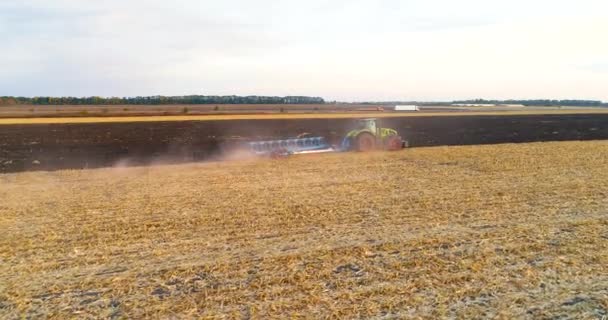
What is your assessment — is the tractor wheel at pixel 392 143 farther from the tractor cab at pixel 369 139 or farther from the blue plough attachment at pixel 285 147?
the blue plough attachment at pixel 285 147

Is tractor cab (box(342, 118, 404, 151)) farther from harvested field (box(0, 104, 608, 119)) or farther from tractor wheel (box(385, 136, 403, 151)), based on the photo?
harvested field (box(0, 104, 608, 119))

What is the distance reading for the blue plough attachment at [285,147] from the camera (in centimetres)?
1717

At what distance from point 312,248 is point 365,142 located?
12.4 meters

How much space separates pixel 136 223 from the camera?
8039 millimetres

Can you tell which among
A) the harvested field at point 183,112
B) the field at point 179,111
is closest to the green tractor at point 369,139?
the harvested field at point 183,112

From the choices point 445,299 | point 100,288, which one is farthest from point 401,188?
point 100,288

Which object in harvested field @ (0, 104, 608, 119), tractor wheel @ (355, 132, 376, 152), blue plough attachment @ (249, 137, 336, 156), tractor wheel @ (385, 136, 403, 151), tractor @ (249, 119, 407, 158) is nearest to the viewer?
blue plough attachment @ (249, 137, 336, 156)

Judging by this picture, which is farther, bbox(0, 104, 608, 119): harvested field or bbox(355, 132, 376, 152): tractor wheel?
bbox(0, 104, 608, 119): harvested field

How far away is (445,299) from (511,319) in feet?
2.21

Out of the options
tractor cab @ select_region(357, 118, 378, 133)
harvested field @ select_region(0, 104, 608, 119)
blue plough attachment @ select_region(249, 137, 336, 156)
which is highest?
harvested field @ select_region(0, 104, 608, 119)

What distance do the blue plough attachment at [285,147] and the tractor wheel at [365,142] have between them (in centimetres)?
108

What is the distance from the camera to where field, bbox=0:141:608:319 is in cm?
484

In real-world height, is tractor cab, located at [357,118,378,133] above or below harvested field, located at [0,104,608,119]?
below

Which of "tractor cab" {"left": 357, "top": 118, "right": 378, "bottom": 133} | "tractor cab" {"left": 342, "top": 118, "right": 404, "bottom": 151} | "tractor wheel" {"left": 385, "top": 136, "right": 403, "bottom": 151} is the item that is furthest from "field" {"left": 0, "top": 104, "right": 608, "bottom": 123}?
"tractor wheel" {"left": 385, "top": 136, "right": 403, "bottom": 151}
